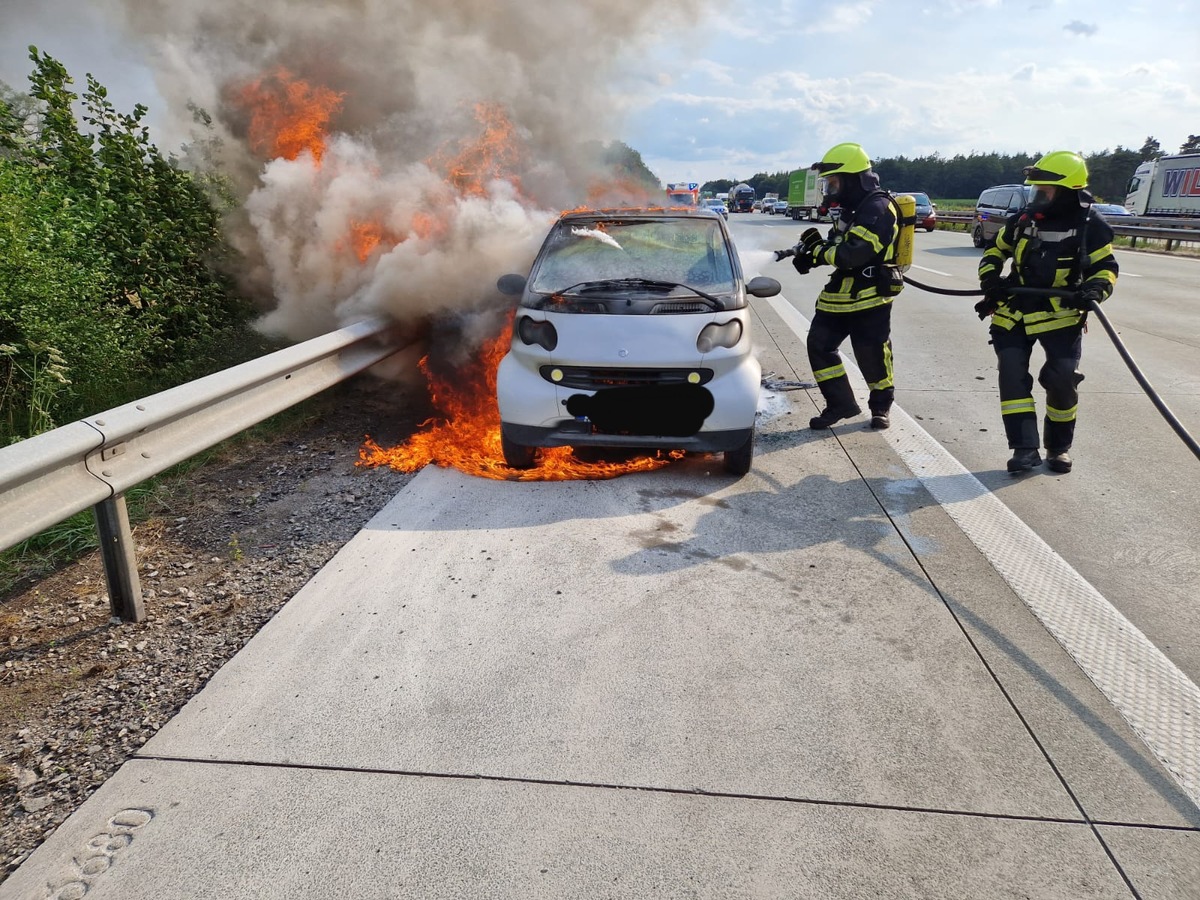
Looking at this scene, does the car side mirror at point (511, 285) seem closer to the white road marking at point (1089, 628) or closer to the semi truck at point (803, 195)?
the white road marking at point (1089, 628)

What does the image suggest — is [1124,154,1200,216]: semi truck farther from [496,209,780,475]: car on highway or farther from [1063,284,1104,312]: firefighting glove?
[496,209,780,475]: car on highway

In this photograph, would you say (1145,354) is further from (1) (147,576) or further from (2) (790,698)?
(1) (147,576)

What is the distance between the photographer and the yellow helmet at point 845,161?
573 centimetres

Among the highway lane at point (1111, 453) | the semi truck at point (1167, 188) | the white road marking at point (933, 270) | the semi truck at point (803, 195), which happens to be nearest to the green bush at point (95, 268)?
the highway lane at point (1111, 453)

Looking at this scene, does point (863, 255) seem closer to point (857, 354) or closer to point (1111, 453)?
point (857, 354)

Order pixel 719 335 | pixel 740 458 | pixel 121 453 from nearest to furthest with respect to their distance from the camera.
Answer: pixel 121 453 < pixel 719 335 < pixel 740 458

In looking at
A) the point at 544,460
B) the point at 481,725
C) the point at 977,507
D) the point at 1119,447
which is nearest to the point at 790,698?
the point at 481,725

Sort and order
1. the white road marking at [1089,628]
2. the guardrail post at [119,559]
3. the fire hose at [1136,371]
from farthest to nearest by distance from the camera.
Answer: the fire hose at [1136,371]
the guardrail post at [119,559]
the white road marking at [1089,628]

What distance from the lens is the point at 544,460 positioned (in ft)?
17.3

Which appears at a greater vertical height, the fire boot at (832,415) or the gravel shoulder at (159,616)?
the fire boot at (832,415)

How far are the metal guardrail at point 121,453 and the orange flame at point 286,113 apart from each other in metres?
4.96

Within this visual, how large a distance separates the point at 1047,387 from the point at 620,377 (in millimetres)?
2813

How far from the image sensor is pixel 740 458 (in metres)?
4.89

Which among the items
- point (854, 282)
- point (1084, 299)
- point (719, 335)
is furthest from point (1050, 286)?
point (719, 335)
